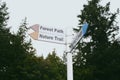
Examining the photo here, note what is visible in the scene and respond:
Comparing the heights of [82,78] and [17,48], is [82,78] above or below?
below

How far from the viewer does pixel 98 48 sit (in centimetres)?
3941

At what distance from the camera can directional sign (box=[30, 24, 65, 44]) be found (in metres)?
6.52

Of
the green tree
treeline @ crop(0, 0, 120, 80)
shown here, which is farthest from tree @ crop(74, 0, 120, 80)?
the green tree

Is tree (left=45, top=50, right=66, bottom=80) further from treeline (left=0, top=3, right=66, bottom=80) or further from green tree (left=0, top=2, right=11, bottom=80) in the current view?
green tree (left=0, top=2, right=11, bottom=80)

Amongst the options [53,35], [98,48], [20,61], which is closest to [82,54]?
[98,48]

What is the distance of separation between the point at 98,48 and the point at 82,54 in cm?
210

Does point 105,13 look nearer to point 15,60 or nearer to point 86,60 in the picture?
point 86,60

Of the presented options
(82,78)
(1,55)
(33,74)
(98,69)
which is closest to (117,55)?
(98,69)

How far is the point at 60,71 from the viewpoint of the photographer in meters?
38.7

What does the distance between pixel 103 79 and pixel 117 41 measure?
5583mm

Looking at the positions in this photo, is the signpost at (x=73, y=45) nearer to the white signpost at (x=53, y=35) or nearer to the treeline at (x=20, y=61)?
the white signpost at (x=53, y=35)

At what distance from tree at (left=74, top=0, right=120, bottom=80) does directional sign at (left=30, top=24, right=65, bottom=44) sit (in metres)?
29.5

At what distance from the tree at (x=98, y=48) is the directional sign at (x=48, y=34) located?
29542 millimetres

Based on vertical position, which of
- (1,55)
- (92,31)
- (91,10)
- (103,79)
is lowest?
(103,79)
